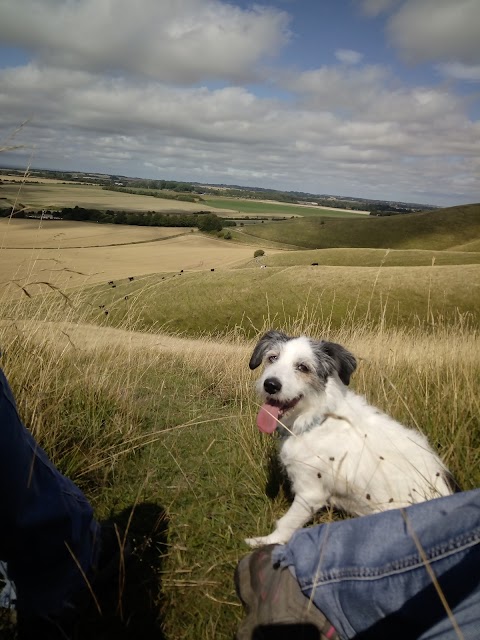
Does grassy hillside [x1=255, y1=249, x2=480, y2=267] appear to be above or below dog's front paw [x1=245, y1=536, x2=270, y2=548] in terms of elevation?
above

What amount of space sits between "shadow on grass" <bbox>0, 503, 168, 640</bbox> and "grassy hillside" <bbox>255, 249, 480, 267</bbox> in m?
32.5

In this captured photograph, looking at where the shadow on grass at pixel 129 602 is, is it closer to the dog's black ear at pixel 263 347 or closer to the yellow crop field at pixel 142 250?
the dog's black ear at pixel 263 347

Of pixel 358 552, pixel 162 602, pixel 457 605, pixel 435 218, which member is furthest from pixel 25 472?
pixel 435 218

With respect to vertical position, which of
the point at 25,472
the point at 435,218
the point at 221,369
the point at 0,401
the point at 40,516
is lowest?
the point at 221,369

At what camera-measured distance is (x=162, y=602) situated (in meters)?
2.29

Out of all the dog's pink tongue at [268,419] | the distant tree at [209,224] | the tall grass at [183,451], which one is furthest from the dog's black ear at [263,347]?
the distant tree at [209,224]

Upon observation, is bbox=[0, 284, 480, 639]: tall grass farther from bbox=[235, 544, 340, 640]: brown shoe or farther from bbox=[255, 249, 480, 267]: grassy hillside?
bbox=[255, 249, 480, 267]: grassy hillside

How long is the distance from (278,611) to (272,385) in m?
1.55

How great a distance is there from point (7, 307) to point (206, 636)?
424cm

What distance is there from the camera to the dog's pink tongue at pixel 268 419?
10.2 feet

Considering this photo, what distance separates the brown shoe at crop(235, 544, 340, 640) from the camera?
5.88 feet

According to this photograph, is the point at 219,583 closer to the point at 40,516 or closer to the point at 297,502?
the point at 297,502

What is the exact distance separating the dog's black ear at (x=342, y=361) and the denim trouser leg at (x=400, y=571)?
1.55 m

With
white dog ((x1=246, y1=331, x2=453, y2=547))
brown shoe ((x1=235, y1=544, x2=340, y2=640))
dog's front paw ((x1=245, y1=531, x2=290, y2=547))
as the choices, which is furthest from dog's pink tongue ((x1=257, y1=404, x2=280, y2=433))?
brown shoe ((x1=235, y1=544, x2=340, y2=640))
